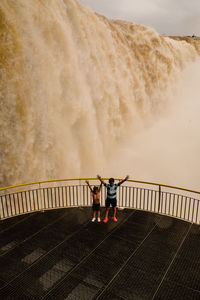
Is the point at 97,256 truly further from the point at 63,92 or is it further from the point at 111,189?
the point at 63,92

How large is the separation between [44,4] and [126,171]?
1239 cm

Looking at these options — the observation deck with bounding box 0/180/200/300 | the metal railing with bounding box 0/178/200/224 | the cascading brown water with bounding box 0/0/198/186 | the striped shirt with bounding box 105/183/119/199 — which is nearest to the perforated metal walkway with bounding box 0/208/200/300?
the observation deck with bounding box 0/180/200/300

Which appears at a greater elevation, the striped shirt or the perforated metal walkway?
the striped shirt

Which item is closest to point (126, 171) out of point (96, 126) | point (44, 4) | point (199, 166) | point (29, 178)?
point (96, 126)

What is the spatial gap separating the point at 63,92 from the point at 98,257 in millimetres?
10918

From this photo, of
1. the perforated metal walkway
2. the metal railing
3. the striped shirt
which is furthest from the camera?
the metal railing

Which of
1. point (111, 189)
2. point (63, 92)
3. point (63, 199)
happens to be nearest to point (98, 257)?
point (111, 189)

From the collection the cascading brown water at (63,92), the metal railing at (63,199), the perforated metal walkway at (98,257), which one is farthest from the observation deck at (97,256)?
the cascading brown water at (63,92)

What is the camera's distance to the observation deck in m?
6.26

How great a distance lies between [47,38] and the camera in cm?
1457

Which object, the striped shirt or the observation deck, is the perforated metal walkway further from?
the striped shirt

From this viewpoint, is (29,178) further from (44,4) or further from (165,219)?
(44,4)

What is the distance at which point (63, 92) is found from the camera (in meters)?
15.9

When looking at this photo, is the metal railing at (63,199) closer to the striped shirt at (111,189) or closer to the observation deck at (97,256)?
the striped shirt at (111,189)
